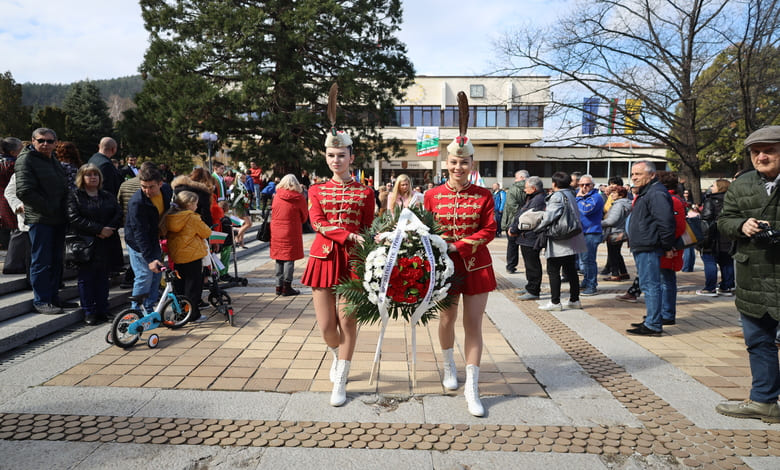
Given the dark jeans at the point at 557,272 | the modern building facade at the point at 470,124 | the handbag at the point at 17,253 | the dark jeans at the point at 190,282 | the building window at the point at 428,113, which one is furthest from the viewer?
the building window at the point at 428,113

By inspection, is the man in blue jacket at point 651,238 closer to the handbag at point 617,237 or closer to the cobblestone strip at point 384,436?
the cobblestone strip at point 384,436

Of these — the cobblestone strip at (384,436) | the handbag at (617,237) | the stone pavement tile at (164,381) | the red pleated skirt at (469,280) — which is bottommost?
the cobblestone strip at (384,436)

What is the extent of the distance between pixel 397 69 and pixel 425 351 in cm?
1776

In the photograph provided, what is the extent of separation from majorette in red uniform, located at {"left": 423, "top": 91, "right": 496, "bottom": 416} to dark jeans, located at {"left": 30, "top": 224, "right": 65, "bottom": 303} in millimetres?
4644

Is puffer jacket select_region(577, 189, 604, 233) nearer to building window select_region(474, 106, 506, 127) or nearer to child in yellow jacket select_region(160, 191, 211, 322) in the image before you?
child in yellow jacket select_region(160, 191, 211, 322)

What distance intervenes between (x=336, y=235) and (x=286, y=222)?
377 cm

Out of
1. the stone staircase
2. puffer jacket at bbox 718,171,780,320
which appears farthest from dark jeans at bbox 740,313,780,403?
the stone staircase

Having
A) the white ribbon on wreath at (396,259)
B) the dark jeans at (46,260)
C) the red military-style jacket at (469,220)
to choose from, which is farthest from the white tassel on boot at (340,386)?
the dark jeans at (46,260)

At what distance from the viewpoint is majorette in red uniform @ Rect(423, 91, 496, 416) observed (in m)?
3.46

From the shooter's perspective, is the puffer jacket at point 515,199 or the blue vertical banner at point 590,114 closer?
the puffer jacket at point 515,199

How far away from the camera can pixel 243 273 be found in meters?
9.12

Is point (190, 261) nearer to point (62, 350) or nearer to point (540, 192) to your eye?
point (62, 350)

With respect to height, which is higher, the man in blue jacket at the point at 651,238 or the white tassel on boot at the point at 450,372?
the man in blue jacket at the point at 651,238

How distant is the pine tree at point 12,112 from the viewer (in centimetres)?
3319
